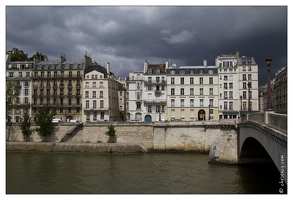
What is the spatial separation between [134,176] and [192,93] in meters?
31.9

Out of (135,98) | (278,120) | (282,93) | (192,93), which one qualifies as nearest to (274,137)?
(278,120)

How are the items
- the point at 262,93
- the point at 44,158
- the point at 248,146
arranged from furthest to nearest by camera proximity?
the point at 262,93 < the point at 44,158 < the point at 248,146

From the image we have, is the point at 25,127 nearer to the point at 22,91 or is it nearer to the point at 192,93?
the point at 22,91

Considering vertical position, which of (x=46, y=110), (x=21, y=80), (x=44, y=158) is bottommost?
(x=44, y=158)

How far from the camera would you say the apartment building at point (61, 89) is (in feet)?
197

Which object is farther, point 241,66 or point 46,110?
point 241,66

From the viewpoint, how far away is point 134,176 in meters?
27.0

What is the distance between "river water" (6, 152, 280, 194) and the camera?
22484 mm

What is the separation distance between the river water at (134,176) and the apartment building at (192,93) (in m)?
20.0

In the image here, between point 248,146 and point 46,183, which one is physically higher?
point 248,146

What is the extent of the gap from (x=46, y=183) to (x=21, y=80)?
4197cm

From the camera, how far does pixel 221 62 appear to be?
57031 millimetres

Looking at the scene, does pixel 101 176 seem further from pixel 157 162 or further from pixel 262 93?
pixel 262 93

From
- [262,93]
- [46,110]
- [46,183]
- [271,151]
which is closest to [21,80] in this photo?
[46,110]
